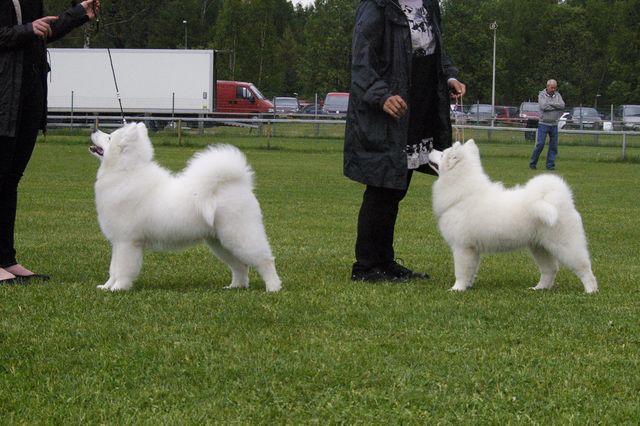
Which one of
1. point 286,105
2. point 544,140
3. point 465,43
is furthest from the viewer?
point 465,43

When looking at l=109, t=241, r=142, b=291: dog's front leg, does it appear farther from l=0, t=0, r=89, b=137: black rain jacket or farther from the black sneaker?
the black sneaker

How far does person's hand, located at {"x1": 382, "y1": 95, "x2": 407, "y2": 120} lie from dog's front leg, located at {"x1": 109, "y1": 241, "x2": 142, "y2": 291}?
1818 millimetres

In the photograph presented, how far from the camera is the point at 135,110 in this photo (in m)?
38.8

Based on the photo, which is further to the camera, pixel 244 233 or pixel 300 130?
pixel 300 130


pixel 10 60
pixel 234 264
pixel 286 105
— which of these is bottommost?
pixel 234 264

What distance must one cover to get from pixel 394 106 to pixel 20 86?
239cm

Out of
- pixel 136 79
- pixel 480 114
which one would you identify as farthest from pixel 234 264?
pixel 480 114

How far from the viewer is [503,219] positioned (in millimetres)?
5891

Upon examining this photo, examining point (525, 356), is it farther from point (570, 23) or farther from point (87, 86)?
point (570, 23)

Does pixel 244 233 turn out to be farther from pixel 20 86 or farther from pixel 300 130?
pixel 300 130

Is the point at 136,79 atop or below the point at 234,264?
atop

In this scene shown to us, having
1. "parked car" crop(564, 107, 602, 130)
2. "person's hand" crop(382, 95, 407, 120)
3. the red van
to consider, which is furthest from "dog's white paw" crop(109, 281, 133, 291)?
the red van

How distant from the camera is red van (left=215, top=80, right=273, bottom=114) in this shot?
136ft

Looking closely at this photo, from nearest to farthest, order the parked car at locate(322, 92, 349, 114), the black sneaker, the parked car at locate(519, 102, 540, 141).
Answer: the black sneaker → the parked car at locate(519, 102, 540, 141) → the parked car at locate(322, 92, 349, 114)
